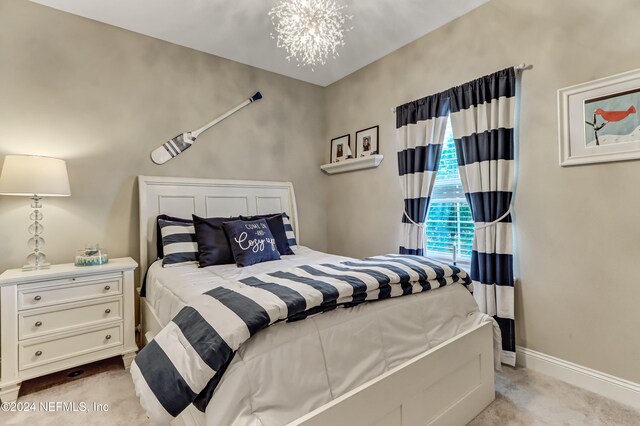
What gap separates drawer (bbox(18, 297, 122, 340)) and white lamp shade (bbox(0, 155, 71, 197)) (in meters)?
0.76

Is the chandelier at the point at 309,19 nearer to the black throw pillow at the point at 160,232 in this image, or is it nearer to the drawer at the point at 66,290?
the black throw pillow at the point at 160,232

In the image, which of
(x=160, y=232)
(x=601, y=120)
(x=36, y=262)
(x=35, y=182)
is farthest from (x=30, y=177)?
(x=601, y=120)

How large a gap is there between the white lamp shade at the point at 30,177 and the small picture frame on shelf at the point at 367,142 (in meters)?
2.64

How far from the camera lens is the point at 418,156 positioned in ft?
9.07

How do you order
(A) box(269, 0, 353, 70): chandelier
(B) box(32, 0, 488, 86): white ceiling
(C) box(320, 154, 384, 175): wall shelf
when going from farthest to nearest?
(C) box(320, 154, 384, 175): wall shelf
(B) box(32, 0, 488, 86): white ceiling
(A) box(269, 0, 353, 70): chandelier

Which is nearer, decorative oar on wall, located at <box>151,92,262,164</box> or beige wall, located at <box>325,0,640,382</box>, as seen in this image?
beige wall, located at <box>325,0,640,382</box>

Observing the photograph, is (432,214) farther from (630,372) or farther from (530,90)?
(630,372)

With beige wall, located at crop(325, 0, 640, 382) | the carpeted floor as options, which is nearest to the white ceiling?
beige wall, located at crop(325, 0, 640, 382)

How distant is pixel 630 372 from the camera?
1745mm

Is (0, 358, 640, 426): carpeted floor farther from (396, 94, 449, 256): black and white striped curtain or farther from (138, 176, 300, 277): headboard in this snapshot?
(396, 94, 449, 256): black and white striped curtain

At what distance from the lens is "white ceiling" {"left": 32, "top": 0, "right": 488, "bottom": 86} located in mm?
2354

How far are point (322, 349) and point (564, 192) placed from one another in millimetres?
1916

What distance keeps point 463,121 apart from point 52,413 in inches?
131

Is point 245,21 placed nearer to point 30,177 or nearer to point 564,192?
point 30,177
